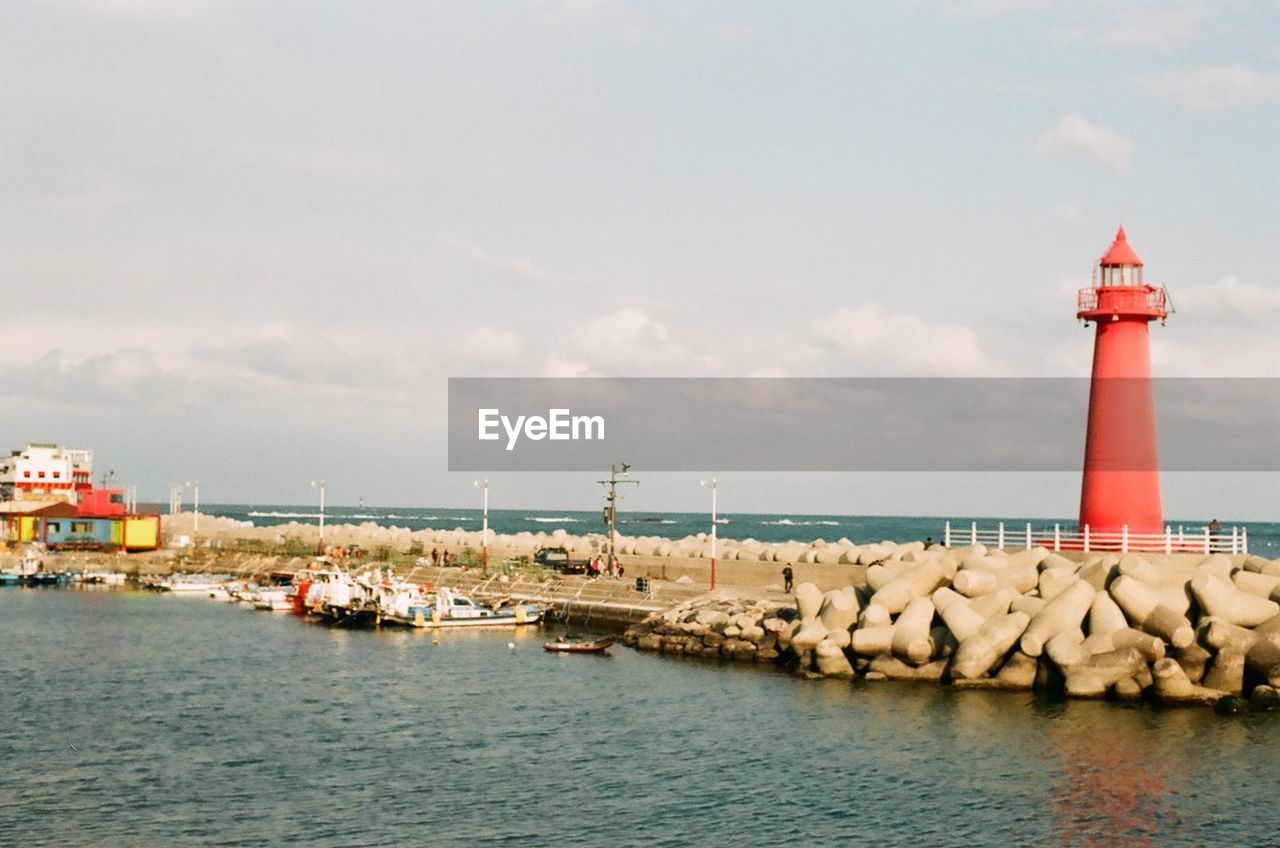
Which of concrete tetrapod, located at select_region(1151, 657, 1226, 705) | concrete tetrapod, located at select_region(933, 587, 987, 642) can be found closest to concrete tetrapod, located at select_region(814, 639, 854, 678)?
concrete tetrapod, located at select_region(933, 587, 987, 642)

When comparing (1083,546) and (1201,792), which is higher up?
(1083,546)

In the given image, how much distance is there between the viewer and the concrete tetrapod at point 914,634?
42.2 meters

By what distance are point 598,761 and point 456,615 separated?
29784mm

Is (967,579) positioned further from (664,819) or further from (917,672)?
(664,819)

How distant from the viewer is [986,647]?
133 ft

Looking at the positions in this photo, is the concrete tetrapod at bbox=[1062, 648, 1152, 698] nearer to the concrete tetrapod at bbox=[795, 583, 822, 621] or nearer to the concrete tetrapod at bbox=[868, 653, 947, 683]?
the concrete tetrapod at bbox=[868, 653, 947, 683]

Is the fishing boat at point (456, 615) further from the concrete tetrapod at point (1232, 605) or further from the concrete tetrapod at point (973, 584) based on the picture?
the concrete tetrapod at point (1232, 605)

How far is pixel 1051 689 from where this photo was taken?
4003 centimetres

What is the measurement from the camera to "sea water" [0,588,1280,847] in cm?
2767

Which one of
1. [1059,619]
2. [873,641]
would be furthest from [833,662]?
[1059,619]

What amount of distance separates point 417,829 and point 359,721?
12231 mm

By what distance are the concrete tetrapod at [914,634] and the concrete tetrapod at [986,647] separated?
1203 mm

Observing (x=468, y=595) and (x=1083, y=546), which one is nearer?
(x=1083, y=546)

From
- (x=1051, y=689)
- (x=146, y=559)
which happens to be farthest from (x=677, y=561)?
(x=146, y=559)
